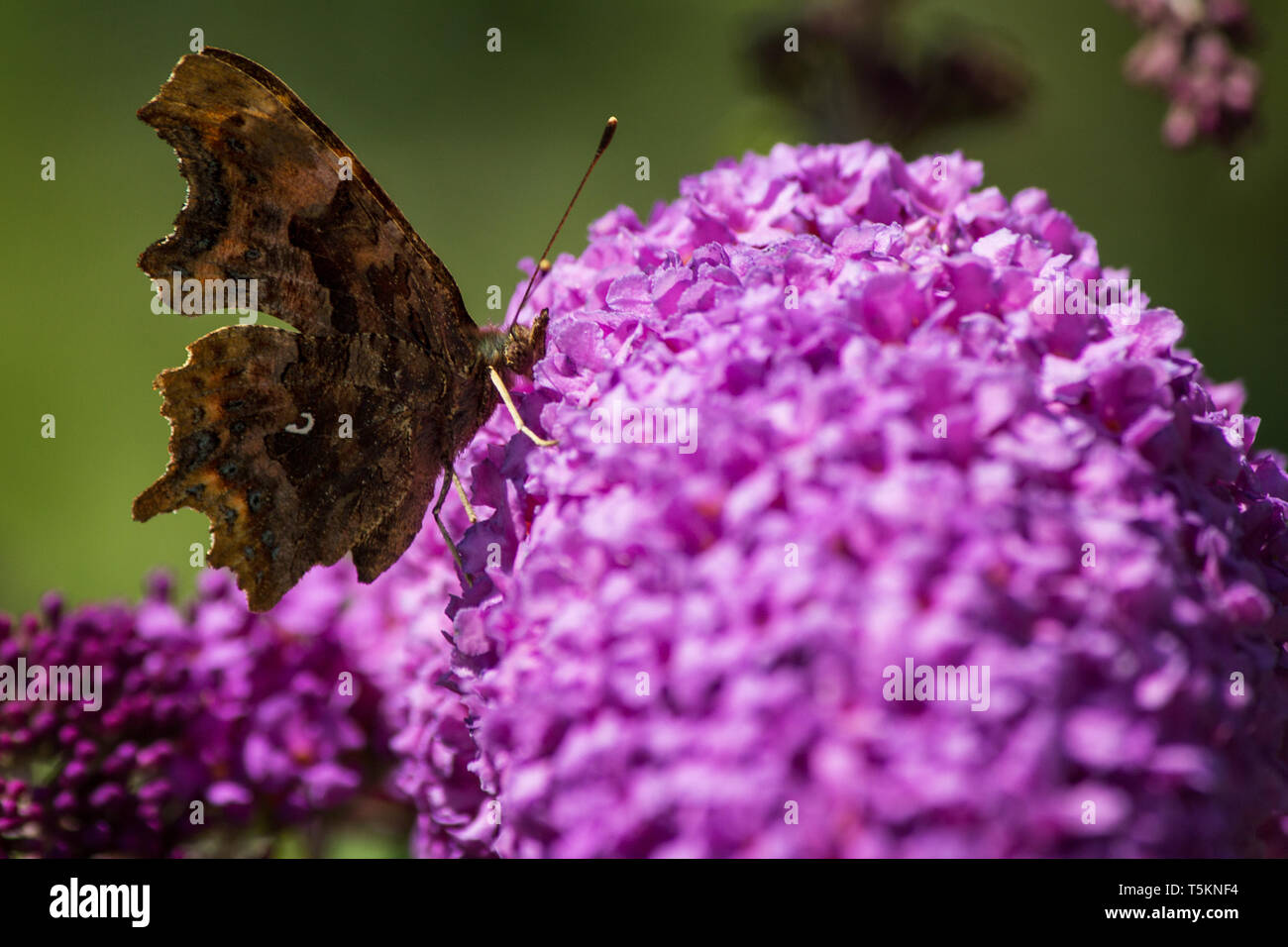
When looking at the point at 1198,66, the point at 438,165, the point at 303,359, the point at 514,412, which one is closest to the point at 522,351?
the point at 514,412

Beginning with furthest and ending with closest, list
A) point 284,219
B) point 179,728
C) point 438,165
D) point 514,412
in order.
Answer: point 438,165
point 179,728
point 284,219
point 514,412

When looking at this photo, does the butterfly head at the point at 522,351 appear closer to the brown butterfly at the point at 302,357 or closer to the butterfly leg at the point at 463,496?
the brown butterfly at the point at 302,357

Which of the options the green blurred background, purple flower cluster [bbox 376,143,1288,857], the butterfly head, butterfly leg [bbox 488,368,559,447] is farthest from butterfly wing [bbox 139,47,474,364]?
the green blurred background

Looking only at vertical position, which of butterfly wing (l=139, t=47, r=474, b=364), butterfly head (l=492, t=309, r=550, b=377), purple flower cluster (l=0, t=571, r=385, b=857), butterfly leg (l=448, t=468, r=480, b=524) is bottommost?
purple flower cluster (l=0, t=571, r=385, b=857)

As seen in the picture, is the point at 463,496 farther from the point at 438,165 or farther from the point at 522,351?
the point at 438,165

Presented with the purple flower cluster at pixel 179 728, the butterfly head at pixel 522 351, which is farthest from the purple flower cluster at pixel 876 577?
the purple flower cluster at pixel 179 728

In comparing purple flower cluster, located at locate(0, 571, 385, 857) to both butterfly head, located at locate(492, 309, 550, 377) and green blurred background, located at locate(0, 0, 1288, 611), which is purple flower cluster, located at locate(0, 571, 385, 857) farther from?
green blurred background, located at locate(0, 0, 1288, 611)
